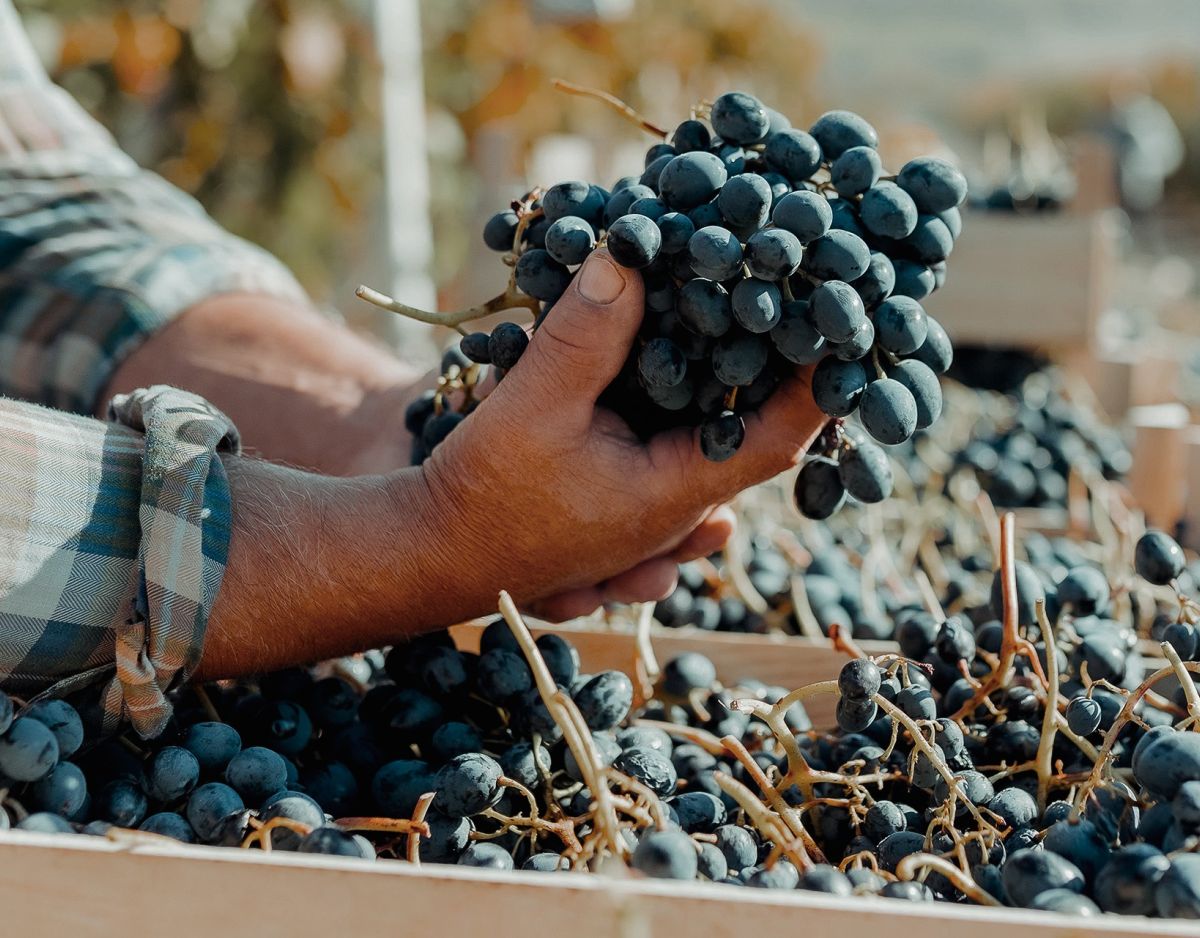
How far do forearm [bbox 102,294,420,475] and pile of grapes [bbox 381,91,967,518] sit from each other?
574 millimetres

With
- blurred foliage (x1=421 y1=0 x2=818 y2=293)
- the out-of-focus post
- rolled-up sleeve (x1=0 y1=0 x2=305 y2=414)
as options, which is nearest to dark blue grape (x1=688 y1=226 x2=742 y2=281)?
rolled-up sleeve (x1=0 y1=0 x2=305 y2=414)

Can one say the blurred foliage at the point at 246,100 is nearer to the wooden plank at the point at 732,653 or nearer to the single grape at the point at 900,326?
the wooden plank at the point at 732,653

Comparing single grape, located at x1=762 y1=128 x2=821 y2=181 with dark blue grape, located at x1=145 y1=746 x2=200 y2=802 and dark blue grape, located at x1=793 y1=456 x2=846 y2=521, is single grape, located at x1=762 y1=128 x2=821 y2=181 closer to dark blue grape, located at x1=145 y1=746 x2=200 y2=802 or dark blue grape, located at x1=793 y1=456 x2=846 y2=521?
dark blue grape, located at x1=793 y1=456 x2=846 y2=521

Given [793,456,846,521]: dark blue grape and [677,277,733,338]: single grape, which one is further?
[793,456,846,521]: dark blue grape

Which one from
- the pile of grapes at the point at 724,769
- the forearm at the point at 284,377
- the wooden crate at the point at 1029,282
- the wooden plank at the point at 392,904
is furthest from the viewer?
the wooden crate at the point at 1029,282

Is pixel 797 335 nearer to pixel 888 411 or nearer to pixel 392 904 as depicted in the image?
pixel 888 411

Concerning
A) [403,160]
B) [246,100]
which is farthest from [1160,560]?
[246,100]

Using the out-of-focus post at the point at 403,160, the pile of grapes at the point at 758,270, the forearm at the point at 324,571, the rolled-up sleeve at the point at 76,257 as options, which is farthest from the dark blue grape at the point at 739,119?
the out-of-focus post at the point at 403,160

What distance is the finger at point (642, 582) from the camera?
1236 millimetres

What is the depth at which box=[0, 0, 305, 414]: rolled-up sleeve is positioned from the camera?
5.96 feet

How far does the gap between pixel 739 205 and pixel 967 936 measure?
1.83 ft

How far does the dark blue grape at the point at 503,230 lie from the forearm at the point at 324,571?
227mm

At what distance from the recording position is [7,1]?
6.42ft

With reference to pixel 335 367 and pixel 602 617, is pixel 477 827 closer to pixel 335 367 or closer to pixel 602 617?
pixel 602 617
